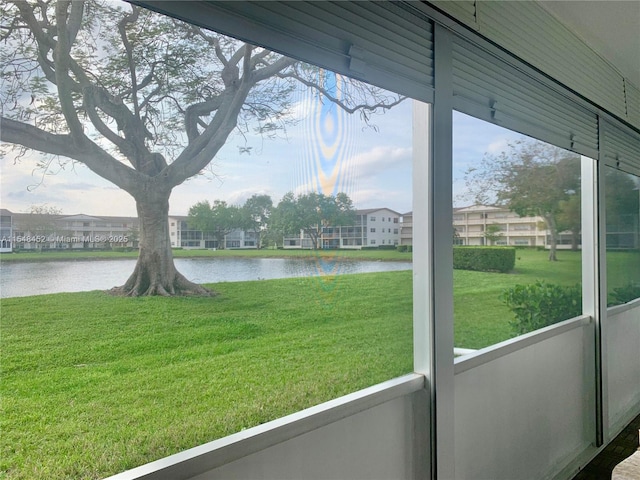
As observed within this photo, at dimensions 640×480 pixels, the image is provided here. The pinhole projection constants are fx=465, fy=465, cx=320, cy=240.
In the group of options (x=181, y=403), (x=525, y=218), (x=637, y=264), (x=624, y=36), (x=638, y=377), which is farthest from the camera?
(x=637, y=264)

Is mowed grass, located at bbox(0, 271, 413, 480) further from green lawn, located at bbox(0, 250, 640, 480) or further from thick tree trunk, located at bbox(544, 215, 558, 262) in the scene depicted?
thick tree trunk, located at bbox(544, 215, 558, 262)

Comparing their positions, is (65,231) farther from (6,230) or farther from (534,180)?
(534,180)

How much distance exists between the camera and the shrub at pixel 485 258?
2.71m

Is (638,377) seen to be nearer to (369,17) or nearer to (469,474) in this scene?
(469,474)

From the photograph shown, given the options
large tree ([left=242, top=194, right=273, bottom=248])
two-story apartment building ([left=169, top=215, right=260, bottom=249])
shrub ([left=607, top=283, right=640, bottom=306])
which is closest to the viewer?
two-story apartment building ([left=169, top=215, right=260, bottom=249])

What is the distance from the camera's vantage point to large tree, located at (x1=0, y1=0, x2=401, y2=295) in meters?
1.30

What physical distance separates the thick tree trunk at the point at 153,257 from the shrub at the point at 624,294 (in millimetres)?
3539

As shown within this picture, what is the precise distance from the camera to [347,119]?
233 cm

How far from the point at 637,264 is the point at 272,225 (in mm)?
3893

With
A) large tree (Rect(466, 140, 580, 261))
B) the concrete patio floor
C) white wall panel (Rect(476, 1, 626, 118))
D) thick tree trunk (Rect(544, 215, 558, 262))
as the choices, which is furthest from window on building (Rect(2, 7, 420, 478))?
thick tree trunk (Rect(544, 215, 558, 262))

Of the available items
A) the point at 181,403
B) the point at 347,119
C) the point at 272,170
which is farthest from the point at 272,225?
the point at 181,403

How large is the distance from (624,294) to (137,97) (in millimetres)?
4151

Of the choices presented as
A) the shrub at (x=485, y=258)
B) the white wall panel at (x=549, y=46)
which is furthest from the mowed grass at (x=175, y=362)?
the white wall panel at (x=549, y=46)

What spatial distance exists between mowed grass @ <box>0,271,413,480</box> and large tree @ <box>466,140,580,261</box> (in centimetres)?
127
